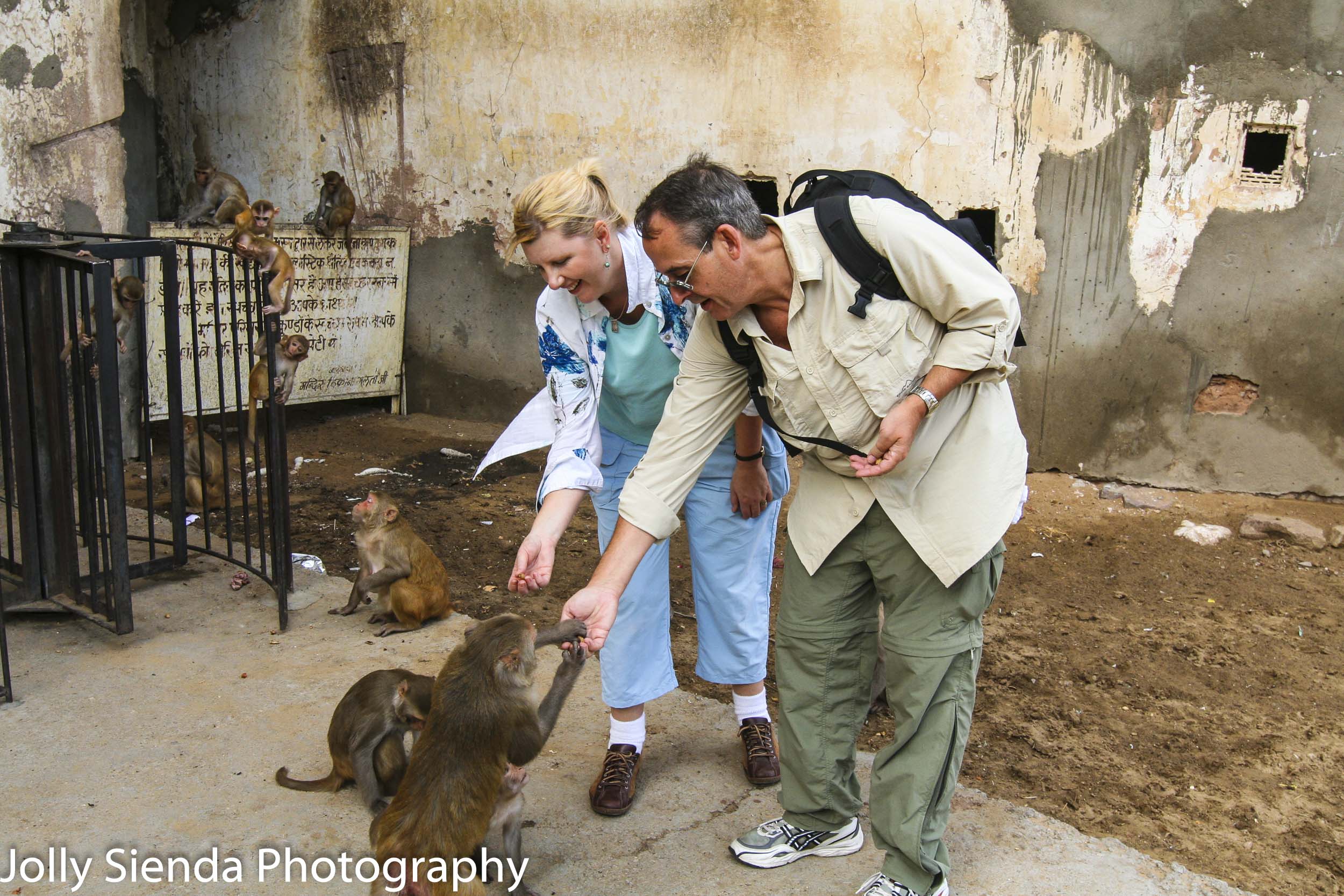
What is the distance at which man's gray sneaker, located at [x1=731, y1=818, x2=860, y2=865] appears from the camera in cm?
282

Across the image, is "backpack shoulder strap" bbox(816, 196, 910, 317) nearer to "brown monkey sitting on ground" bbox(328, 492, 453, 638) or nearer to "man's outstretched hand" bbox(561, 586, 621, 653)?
"man's outstretched hand" bbox(561, 586, 621, 653)

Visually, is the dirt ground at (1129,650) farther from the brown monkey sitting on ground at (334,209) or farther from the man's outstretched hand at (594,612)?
the brown monkey sitting on ground at (334,209)

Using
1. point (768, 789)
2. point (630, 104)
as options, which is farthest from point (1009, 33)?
point (768, 789)

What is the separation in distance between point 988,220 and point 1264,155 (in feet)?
5.20

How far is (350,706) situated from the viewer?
3.07 metres

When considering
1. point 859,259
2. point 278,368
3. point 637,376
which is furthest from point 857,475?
point 278,368

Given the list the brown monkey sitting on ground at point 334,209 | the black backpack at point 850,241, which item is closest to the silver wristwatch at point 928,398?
the black backpack at point 850,241

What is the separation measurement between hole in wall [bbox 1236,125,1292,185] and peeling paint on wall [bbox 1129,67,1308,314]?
2 centimetres

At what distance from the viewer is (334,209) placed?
308 inches

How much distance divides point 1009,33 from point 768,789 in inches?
197

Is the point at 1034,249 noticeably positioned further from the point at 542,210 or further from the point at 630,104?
the point at 542,210

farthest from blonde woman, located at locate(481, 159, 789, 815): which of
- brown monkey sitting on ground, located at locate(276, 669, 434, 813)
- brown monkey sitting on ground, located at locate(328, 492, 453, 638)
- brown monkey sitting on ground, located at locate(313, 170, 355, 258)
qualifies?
brown monkey sitting on ground, located at locate(313, 170, 355, 258)

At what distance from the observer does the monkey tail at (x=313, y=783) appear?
10.3ft

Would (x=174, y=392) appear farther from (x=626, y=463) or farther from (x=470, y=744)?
(x=470, y=744)
